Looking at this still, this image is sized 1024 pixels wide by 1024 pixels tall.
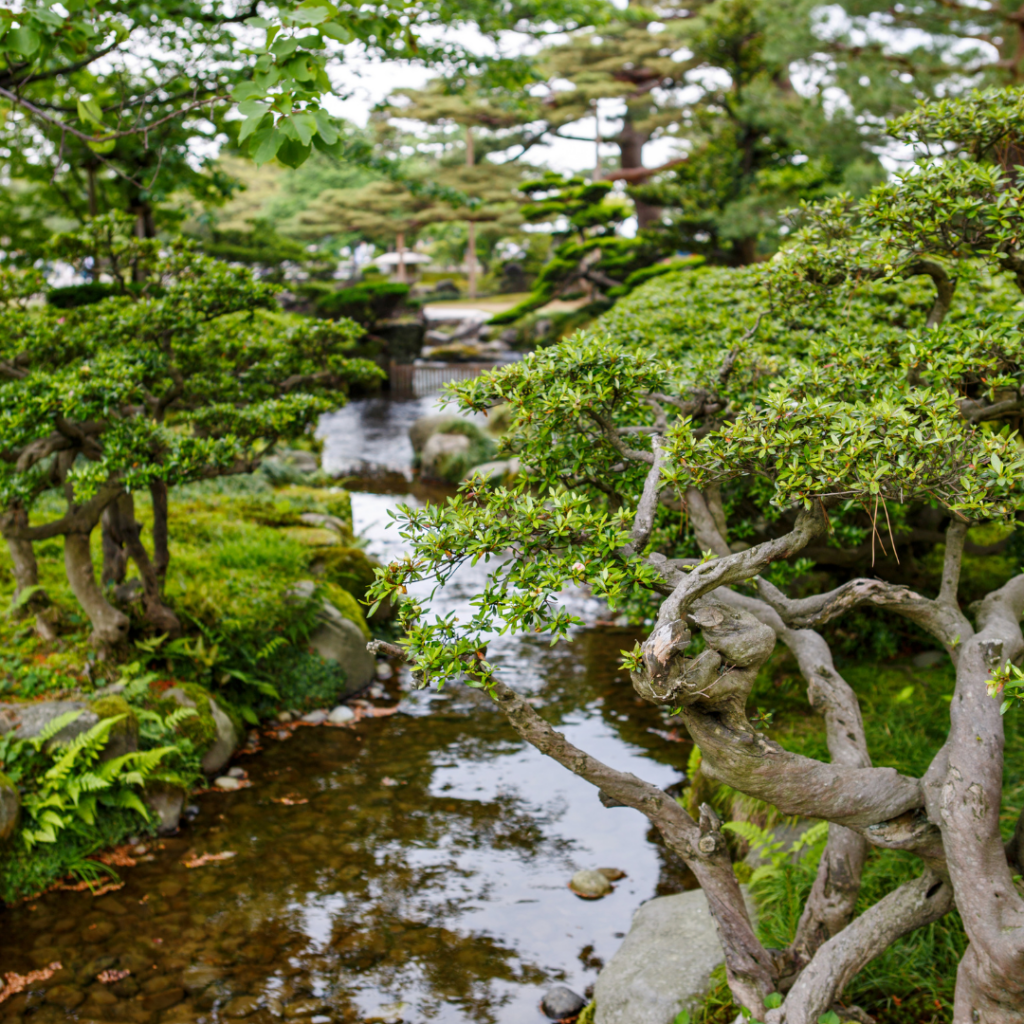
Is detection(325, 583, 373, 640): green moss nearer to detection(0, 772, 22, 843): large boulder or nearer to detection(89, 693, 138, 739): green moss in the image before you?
detection(89, 693, 138, 739): green moss

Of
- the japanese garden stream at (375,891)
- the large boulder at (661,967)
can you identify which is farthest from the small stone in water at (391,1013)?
the large boulder at (661,967)

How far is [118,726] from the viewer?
240 inches

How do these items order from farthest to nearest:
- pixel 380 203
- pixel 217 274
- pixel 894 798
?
pixel 380 203 < pixel 217 274 < pixel 894 798

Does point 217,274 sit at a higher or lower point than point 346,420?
higher

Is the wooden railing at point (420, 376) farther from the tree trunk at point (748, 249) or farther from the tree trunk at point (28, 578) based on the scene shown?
the tree trunk at point (28, 578)

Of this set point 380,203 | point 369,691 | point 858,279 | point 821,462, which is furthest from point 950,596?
point 380,203

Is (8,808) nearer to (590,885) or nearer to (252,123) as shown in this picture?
(590,885)

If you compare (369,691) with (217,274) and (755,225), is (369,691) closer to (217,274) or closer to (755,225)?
(217,274)

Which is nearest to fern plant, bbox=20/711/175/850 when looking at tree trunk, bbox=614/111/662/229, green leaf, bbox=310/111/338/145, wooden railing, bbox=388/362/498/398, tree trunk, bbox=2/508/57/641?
tree trunk, bbox=2/508/57/641

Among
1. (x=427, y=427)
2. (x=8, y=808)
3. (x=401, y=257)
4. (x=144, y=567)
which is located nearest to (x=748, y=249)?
(x=427, y=427)

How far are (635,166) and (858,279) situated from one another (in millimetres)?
31475

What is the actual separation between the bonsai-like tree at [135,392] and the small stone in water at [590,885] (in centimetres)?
385

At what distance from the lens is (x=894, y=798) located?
3.44 metres

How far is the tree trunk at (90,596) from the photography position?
264 inches
